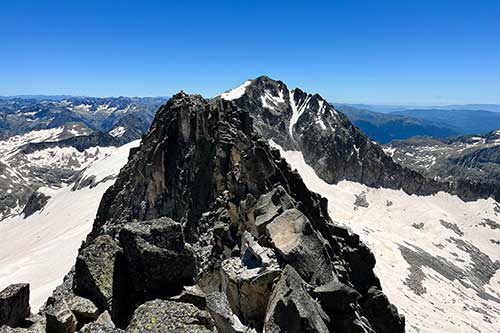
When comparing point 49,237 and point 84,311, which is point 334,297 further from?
point 49,237

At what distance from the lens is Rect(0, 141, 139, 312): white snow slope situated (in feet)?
268

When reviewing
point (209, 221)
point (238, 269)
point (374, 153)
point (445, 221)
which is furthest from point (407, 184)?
point (238, 269)

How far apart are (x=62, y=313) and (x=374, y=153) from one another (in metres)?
179

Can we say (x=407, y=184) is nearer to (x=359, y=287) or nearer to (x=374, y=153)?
(x=374, y=153)

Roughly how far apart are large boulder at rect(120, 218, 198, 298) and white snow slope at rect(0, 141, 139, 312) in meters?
47.7

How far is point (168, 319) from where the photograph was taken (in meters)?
14.6

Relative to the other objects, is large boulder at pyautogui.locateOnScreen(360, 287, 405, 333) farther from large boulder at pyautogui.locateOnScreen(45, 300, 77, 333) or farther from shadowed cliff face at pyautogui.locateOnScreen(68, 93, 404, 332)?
large boulder at pyautogui.locateOnScreen(45, 300, 77, 333)

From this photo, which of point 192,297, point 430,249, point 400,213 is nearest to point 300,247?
point 192,297

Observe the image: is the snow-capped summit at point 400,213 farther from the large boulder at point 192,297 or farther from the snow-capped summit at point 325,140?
the large boulder at point 192,297

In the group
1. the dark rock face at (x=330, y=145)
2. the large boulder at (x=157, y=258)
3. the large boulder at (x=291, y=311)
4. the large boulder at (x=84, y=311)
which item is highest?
the large boulder at (x=157, y=258)

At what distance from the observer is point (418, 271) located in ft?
299

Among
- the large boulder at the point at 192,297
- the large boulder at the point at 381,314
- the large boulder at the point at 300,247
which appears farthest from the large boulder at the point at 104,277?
the large boulder at the point at 381,314

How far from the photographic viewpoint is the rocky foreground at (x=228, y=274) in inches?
608

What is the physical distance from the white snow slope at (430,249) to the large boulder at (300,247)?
40.0 metres
